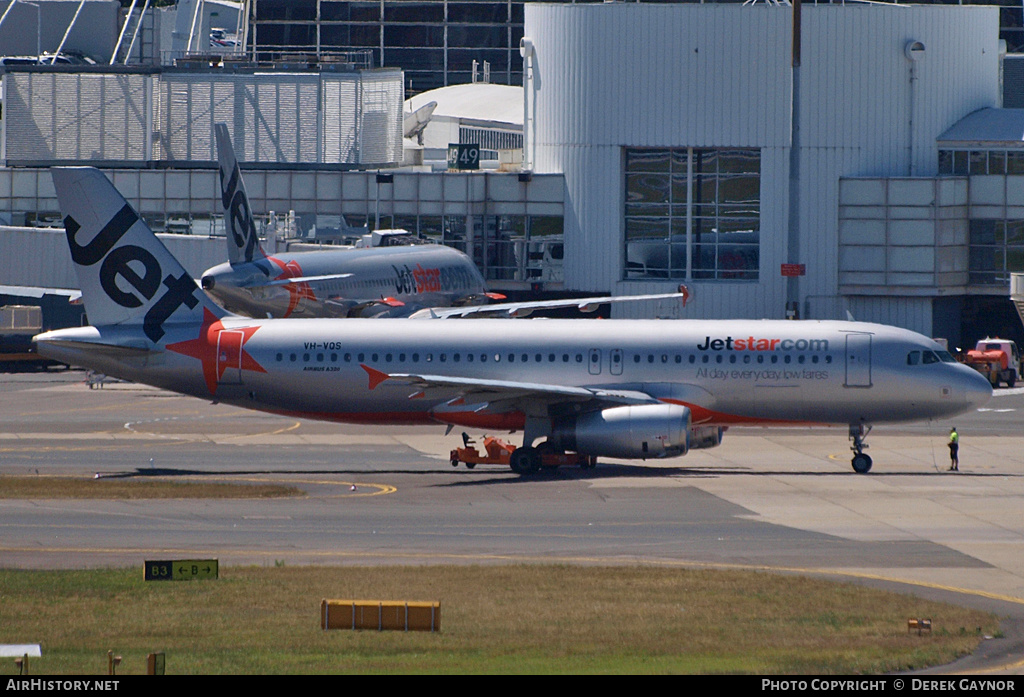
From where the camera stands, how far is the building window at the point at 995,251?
8269 cm

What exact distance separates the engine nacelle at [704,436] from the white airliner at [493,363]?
0.24 ft

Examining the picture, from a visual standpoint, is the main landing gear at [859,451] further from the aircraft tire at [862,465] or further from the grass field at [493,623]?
the grass field at [493,623]

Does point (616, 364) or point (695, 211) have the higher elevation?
point (695, 211)

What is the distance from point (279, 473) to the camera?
4641 centimetres

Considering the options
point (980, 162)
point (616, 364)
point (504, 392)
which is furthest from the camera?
point (980, 162)

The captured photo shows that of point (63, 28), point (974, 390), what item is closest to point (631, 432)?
point (974, 390)

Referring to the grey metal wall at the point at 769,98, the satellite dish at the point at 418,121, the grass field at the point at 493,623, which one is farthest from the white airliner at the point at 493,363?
the satellite dish at the point at 418,121

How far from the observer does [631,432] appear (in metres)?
44.1

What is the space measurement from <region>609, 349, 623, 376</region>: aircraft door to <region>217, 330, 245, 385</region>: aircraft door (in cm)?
1228

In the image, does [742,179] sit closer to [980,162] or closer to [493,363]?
[980,162]

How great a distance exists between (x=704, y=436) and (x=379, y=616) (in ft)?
80.7

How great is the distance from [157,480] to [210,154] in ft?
202

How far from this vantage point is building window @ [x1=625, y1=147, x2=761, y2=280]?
83438 millimetres

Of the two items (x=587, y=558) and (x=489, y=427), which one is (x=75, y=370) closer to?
(x=489, y=427)
